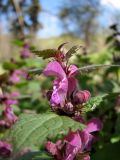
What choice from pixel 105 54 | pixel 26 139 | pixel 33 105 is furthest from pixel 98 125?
pixel 105 54

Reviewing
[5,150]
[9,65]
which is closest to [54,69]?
[5,150]

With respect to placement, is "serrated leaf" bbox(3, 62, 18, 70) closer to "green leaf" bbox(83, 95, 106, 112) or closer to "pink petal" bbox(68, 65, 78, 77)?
"green leaf" bbox(83, 95, 106, 112)

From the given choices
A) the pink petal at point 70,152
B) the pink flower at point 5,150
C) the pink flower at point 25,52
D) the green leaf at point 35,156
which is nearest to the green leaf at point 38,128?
the pink petal at point 70,152

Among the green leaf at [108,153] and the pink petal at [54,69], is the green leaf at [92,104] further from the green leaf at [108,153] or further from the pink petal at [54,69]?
the green leaf at [108,153]

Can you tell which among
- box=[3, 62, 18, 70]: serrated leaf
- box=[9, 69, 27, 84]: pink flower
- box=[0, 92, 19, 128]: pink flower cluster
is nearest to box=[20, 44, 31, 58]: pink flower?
box=[9, 69, 27, 84]: pink flower

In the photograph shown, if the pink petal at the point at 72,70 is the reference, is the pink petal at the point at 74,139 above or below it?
below

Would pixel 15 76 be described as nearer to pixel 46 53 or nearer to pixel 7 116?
pixel 7 116

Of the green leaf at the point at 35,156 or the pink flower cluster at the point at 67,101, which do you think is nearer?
the pink flower cluster at the point at 67,101
